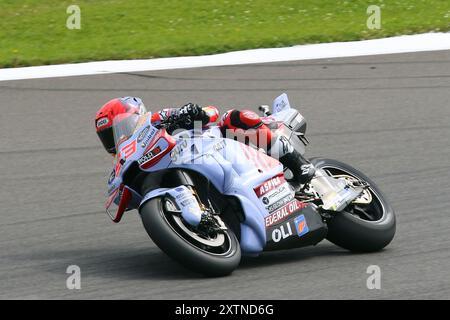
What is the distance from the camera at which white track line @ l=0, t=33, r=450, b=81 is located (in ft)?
43.8

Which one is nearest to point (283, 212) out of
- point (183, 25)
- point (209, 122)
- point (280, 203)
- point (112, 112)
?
point (280, 203)

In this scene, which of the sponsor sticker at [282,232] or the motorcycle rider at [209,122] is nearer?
the motorcycle rider at [209,122]

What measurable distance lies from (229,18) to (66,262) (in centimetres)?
952

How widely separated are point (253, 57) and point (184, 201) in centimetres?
746

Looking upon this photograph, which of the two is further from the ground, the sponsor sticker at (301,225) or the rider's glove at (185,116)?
the rider's glove at (185,116)

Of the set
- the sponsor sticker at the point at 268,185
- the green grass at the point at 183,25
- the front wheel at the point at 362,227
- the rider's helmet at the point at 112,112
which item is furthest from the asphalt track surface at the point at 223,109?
the green grass at the point at 183,25

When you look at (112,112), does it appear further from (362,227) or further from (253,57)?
(253,57)

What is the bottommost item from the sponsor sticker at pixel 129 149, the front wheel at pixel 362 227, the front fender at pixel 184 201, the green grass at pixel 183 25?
the green grass at pixel 183 25

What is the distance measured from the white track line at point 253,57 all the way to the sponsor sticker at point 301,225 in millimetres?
6436

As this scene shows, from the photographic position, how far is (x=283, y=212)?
712 centimetres

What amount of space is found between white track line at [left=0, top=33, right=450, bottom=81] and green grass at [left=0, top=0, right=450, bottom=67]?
0.99ft

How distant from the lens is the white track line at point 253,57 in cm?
1336

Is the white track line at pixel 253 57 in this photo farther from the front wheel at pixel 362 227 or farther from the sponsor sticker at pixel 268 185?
the sponsor sticker at pixel 268 185

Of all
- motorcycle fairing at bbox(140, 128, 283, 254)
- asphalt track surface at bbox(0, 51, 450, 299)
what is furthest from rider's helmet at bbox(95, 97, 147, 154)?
asphalt track surface at bbox(0, 51, 450, 299)
